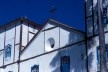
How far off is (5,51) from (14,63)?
6.26 feet

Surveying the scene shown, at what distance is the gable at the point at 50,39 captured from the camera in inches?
1036

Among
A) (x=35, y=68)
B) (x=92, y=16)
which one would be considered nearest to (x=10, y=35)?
(x=35, y=68)

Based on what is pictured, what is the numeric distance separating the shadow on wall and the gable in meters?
0.26

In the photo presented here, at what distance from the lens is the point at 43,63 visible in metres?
28.2

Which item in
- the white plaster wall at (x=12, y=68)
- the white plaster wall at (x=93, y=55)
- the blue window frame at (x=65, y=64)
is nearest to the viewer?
the white plaster wall at (x=93, y=55)

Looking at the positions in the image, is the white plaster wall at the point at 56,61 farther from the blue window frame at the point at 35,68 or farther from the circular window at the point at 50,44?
the circular window at the point at 50,44

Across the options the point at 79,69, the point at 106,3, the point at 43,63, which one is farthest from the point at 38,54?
the point at 106,3

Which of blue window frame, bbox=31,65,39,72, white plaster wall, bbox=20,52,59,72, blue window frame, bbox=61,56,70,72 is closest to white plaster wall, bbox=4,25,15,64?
white plaster wall, bbox=20,52,59,72

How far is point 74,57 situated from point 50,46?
3.14 metres

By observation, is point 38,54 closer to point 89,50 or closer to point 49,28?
point 49,28

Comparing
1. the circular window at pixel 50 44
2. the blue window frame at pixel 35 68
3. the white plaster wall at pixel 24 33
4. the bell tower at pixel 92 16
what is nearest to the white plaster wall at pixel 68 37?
the bell tower at pixel 92 16

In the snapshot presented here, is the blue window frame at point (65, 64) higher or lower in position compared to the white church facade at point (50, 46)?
lower

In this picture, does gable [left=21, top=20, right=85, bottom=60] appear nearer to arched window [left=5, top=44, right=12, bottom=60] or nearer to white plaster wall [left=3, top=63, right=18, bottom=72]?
white plaster wall [left=3, top=63, right=18, bottom=72]

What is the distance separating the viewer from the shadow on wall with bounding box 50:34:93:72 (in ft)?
82.0
